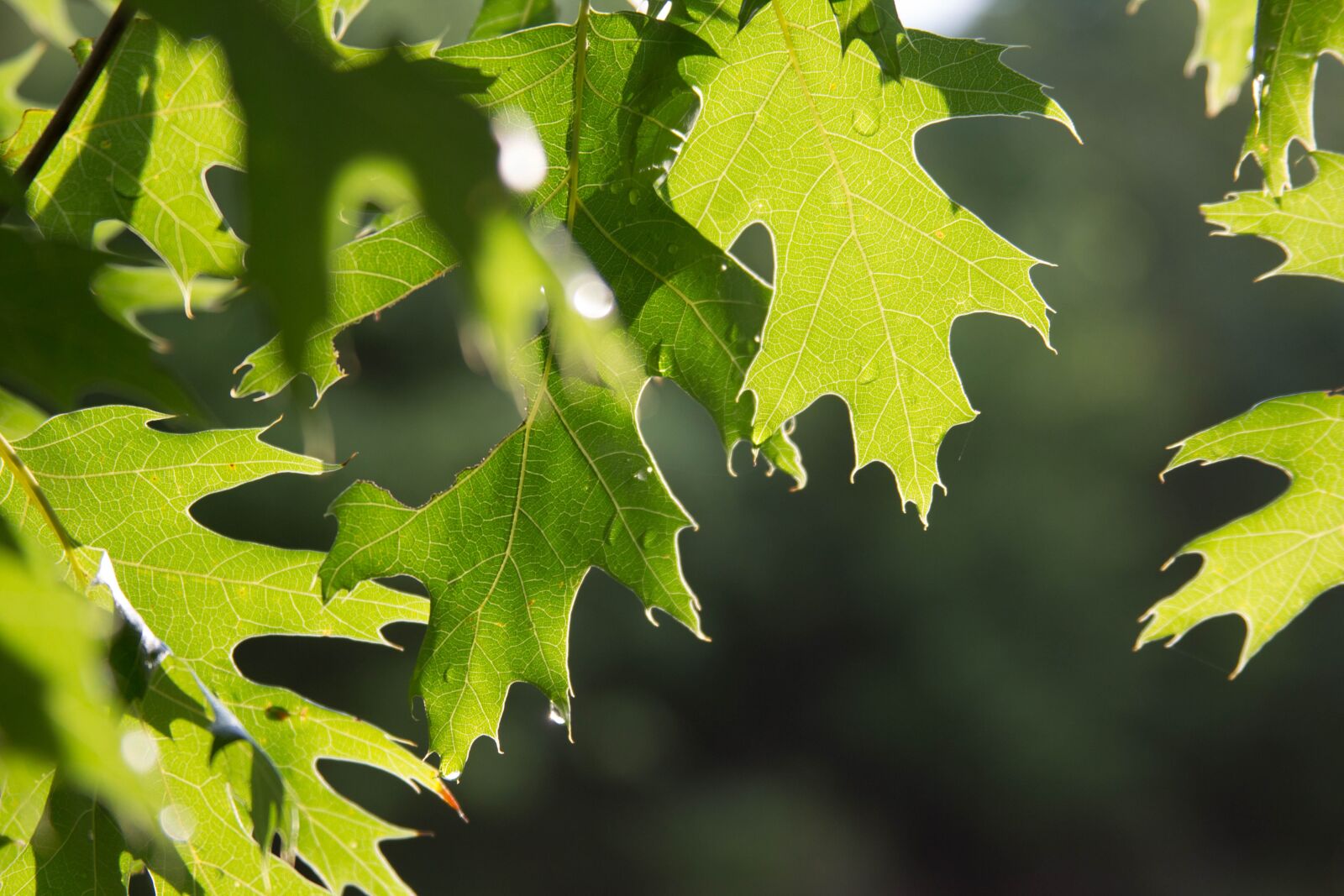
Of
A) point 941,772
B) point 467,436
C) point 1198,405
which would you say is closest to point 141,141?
point 467,436

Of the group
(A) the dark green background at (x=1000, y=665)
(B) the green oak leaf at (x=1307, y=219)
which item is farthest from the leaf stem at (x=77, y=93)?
(A) the dark green background at (x=1000, y=665)

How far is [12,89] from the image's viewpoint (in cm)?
133

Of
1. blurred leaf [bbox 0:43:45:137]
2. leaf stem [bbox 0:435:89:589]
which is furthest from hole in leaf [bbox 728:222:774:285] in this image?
leaf stem [bbox 0:435:89:589]

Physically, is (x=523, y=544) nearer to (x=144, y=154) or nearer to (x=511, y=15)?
(x=144, y=154)

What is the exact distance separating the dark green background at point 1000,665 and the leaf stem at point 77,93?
1151 centimetres

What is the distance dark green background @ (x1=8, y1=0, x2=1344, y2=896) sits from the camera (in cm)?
1305

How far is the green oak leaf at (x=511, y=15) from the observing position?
3.80 feet

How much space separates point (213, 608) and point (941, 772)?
14.8 m

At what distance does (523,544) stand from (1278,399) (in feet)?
2.99

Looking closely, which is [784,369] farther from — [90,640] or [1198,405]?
[1198,405]

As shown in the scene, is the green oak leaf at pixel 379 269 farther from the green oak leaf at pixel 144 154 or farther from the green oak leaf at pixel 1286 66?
the green oak leaf at pixel 1286 66

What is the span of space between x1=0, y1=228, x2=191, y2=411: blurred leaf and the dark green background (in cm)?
1169

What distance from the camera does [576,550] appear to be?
3.32 feet

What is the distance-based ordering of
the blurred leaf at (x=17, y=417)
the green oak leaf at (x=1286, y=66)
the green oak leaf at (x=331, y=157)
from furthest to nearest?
the blurred leaf at (x=17, y=417)
the green oak leaf at (x=1286, y=66)
the green oak leaf at (x=331, y=157)
